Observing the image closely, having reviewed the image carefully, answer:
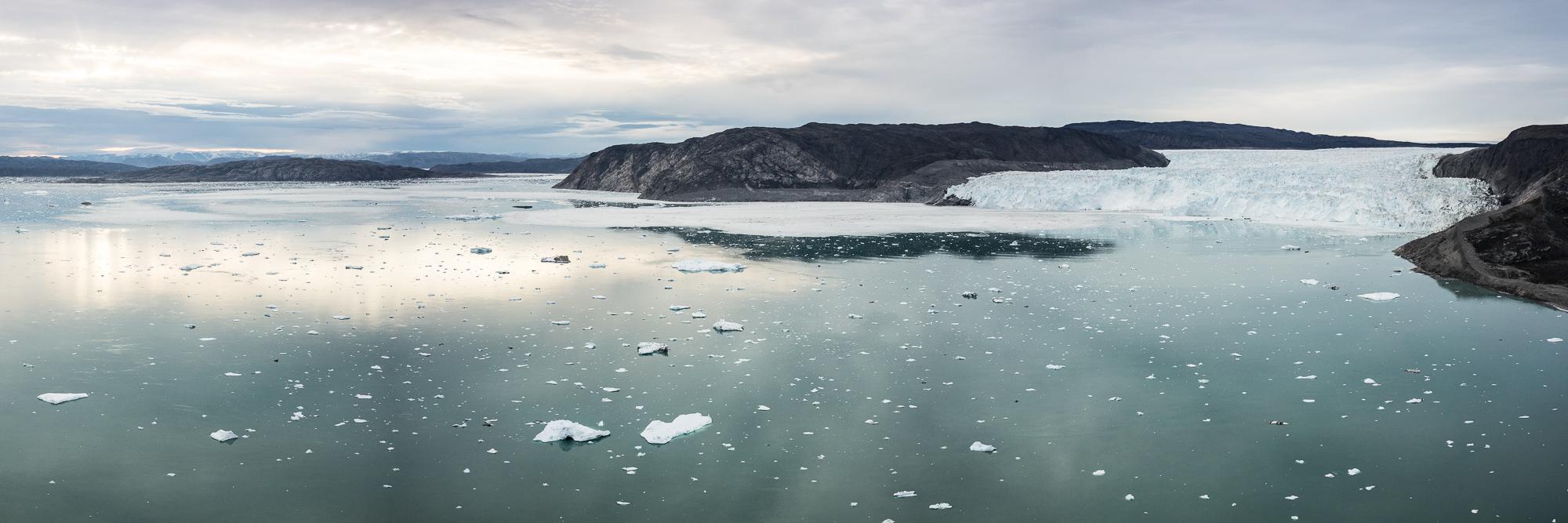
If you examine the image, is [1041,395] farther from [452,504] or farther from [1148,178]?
[1148,178]

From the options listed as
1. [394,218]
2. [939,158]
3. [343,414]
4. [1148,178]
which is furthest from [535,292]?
[939,158]

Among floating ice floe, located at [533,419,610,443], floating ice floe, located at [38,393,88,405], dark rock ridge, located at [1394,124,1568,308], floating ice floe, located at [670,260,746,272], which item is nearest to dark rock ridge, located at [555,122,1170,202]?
dark rock ridge, located at [1394,124,1568,308]

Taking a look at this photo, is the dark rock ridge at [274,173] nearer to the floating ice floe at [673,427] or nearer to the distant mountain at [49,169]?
the distant mountain at [49,169]

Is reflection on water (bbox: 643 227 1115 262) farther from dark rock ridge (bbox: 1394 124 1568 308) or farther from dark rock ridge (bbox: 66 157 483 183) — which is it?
dark rock ridge (bbox: 66 157 483 183)

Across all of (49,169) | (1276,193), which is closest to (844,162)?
(1276,193)

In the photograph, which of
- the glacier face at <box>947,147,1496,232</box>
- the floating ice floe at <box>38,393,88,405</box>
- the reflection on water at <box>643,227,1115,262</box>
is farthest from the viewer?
the glacier face at <box>947,147,1496,232</box>

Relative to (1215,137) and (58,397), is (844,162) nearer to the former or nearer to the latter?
(58,397)

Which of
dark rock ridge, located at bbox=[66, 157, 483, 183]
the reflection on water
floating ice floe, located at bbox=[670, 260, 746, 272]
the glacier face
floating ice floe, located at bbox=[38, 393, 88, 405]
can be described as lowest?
floating ice floe, located at bbox=[38, 393, 88, 405]
